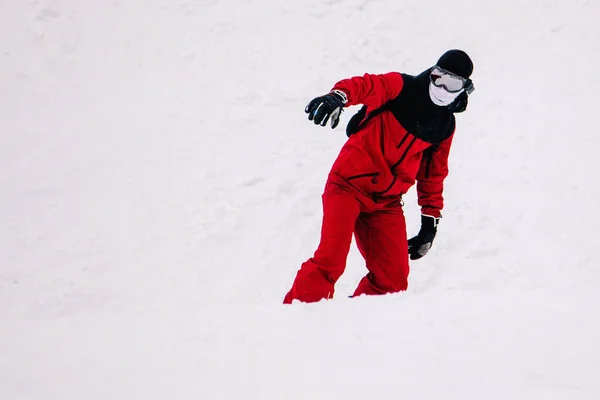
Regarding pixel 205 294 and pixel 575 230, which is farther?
pixel 575 230

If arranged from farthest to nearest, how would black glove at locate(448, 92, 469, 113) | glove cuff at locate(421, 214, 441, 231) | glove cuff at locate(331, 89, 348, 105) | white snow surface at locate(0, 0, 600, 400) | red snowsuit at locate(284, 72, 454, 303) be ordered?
glove cuff at locate(421, 214, 441, 231) → black glove at locate(448, 92, 469, 113) → red snowsuit at locate(284, 72, 454, 303) → glove cuff at locate(331, 89, 348, 105) → white snow surface at locate(0, 0, 600, 400)

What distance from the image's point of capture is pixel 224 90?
7523mm

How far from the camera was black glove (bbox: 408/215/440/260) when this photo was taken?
4.25 m

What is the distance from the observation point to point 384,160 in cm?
379

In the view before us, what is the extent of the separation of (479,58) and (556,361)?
5.98 m

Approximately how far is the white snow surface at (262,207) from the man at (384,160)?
423 mm

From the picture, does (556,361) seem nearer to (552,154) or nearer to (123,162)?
(552,154)

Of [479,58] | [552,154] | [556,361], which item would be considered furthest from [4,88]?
[556,361]

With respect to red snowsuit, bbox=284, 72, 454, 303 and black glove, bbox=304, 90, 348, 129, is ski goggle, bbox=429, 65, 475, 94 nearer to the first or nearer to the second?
red snowsuit, bbox=284, 72, 454, 303

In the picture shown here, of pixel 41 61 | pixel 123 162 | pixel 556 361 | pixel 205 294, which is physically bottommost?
pixel 205 294

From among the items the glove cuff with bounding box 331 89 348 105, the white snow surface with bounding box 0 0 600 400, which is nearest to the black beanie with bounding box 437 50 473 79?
the glove cuff with bounding box 331 89 348 105

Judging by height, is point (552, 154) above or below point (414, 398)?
below

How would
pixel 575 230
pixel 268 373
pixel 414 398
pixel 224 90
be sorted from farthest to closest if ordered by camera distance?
pixel 224 90
pixel 575 230
pixel 268 373
pixel 414 398

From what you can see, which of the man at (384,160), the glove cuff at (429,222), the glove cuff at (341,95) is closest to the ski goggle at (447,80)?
the man at (384,160)
